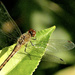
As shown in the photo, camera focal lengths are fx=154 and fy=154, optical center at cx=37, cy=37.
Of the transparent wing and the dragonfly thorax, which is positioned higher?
the transparent wing

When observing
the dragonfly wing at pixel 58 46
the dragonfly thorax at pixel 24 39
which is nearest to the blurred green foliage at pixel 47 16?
the dragonfly thorax at pixel 24 39

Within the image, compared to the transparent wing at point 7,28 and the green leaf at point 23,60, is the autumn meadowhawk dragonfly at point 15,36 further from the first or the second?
the green leaf at point 23,60

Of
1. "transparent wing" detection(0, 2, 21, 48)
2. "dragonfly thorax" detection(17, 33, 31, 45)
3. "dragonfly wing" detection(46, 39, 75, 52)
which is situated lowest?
"dragonfly wing" detection(46, 39, 75, 52)

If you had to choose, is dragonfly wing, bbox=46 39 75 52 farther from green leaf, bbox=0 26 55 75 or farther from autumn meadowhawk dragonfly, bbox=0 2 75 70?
green leaf, bbox=0 26 55 75

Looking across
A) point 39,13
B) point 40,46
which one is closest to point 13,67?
point 40,46

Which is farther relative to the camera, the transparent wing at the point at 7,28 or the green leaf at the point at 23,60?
the transparent wing at the point at 7,28

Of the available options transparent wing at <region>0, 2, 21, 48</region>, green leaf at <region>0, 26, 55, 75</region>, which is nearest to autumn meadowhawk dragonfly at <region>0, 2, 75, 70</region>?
transparent wing at <region>0, 2, 21, 48</region>

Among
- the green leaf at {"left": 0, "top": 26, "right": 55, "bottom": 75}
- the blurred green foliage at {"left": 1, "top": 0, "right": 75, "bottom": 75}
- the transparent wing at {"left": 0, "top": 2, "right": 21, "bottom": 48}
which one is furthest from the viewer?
the blurred green foliage at {"left": 1, "top": 0, "right": 75, "bottom": 75}

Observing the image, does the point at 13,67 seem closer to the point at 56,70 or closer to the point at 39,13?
the point at 56,70
